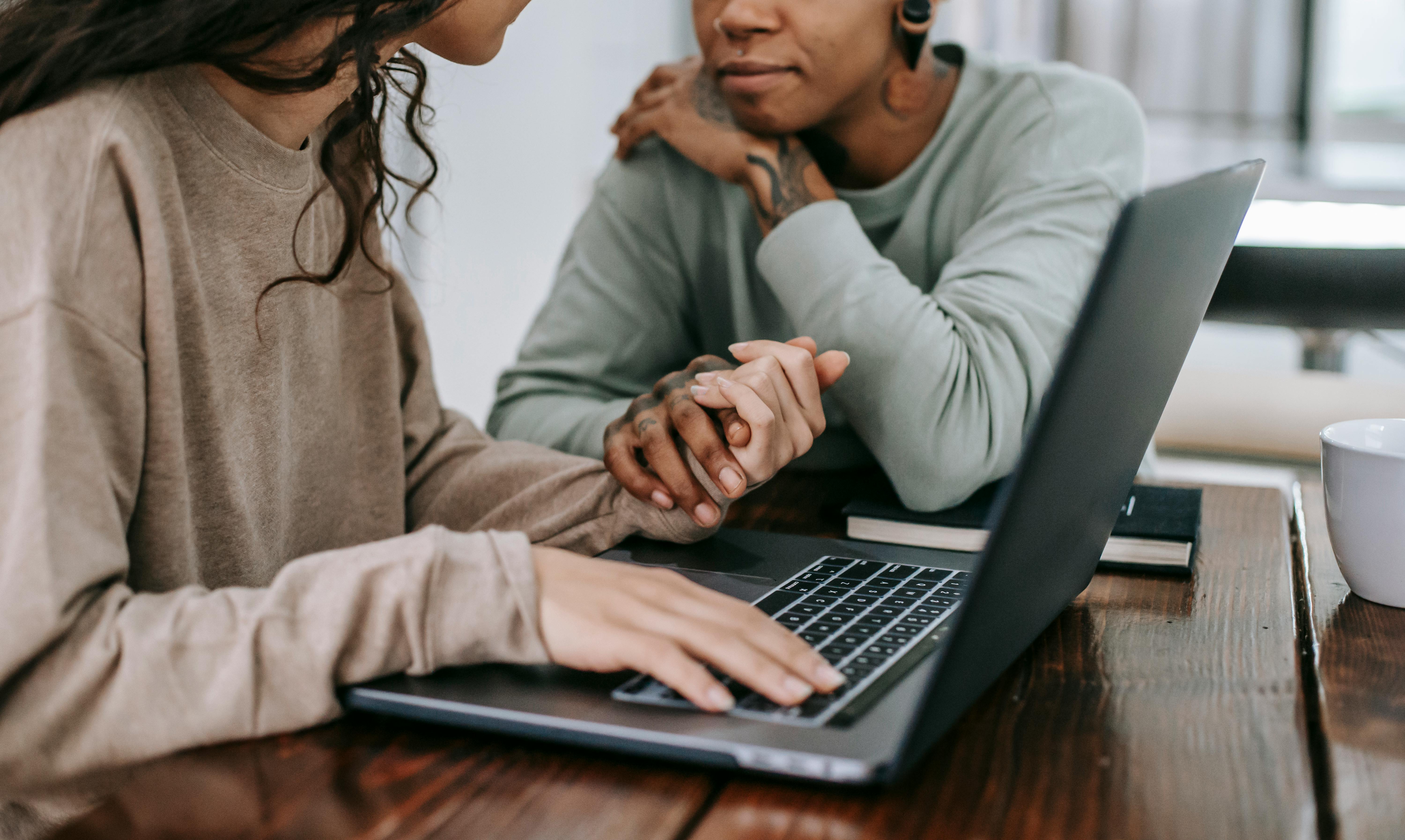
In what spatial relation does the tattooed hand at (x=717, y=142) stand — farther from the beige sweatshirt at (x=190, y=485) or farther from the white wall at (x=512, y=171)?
the white wall at (x=512, y=171)

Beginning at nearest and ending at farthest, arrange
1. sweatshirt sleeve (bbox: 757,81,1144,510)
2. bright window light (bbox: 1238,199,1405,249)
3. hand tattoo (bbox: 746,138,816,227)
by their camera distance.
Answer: sweatshirt sleeve (bbox: 757,81,1144,510), hand tattoo (bbox: 746,138,816,227), bright window light (bbox: 1238,199,1405,249)

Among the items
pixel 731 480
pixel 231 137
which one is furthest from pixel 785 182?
pixel 231 137

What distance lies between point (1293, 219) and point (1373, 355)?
2650 millimetres

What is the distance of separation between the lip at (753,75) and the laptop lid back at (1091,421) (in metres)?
0.58

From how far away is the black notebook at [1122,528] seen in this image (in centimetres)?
75

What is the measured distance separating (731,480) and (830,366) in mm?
112

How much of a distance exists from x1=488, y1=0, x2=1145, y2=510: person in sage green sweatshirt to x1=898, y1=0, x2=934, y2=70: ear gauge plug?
0.05 ft

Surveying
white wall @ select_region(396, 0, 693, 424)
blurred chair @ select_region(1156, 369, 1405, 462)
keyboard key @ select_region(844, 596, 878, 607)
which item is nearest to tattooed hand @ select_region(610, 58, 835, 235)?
keyboard key @ select_region(844, 596, 878, 607)

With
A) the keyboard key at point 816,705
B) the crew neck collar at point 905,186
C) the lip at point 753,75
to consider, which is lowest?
the keyboard key at point 816,705

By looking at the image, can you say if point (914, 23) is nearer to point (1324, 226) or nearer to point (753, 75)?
point (753, 75)

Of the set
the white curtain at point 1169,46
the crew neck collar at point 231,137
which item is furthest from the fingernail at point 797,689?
the white curtain at point 1169,46

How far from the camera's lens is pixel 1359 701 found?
0.54 meters

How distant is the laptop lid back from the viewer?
0.40 metres

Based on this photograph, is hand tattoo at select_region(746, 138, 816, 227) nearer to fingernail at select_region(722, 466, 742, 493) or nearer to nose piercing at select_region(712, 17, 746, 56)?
nose piercing at select_region(712, 17, 746, 56)
